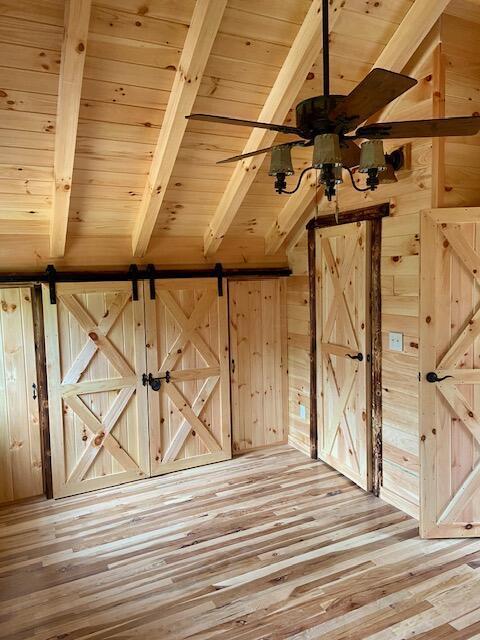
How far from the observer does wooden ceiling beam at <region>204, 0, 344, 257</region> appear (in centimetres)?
266

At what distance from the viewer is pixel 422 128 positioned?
1.94 meters

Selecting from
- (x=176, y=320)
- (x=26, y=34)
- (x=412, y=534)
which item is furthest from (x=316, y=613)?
(x=26, y=34)

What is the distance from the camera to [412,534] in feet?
11.0

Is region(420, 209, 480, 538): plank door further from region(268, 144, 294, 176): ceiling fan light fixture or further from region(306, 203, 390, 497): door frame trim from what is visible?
region(268, 144, 294, 176): ceiling fan light fixture

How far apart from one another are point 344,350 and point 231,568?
198 centimetres

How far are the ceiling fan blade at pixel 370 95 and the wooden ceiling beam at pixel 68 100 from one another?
1.36 m

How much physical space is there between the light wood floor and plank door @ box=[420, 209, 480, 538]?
25 centimetres

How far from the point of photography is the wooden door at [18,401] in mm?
3842

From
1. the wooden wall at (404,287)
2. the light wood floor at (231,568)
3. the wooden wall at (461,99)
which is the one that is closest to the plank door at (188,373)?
the light wood floor at (231,568)

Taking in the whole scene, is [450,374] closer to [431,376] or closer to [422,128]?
[431,376]

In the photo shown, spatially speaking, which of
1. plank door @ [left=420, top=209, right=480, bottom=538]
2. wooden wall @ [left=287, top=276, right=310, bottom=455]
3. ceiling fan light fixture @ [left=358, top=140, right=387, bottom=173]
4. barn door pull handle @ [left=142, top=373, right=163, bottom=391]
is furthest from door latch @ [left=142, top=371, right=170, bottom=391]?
ceiling fan light fixture @ [left=358, top=140, right=387, bottom=173]

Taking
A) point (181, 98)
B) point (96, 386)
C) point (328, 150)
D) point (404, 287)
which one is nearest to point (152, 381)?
point (96, 386)

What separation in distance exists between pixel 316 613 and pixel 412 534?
3.51 feet

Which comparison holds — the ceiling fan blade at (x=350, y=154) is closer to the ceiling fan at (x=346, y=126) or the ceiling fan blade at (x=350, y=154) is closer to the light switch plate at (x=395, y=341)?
the ceiling fan at (x=346, y=126)
